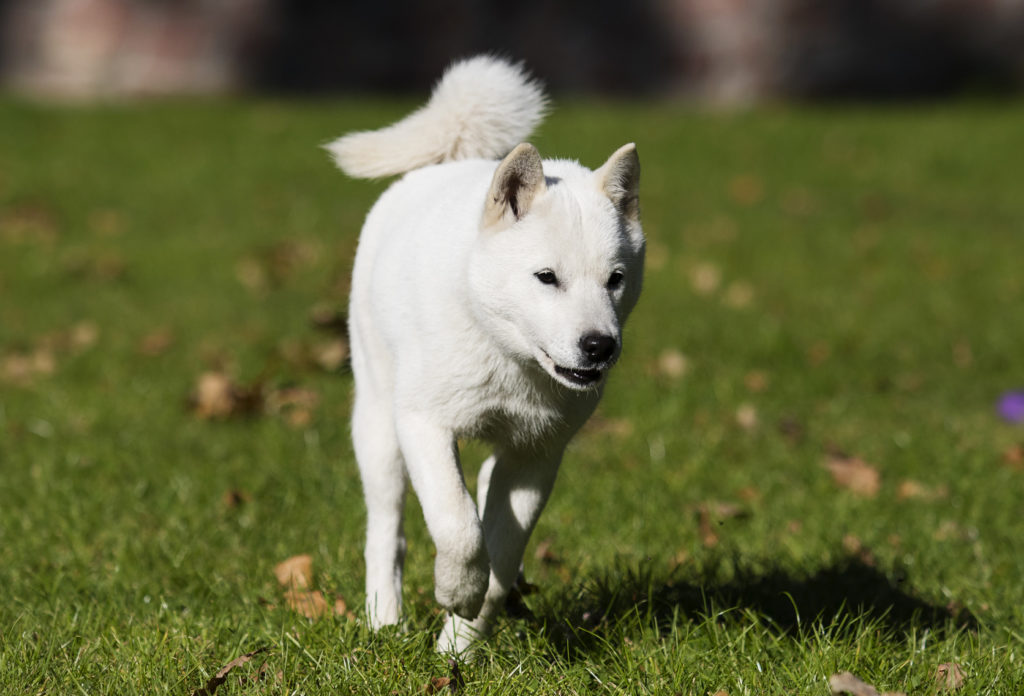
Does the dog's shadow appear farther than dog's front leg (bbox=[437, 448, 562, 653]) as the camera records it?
Yes

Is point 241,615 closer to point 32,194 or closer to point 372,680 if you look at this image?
point 372,680

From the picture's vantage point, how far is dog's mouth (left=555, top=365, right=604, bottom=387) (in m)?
2.86

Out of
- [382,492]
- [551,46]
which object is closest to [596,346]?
[382,492]

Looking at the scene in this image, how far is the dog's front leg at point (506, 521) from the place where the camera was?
124 inches

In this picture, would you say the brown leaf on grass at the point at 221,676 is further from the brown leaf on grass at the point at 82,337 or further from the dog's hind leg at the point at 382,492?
the brown leaf on grass at the point at 82,337

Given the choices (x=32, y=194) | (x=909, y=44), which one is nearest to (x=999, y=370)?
(x=32, y=194)

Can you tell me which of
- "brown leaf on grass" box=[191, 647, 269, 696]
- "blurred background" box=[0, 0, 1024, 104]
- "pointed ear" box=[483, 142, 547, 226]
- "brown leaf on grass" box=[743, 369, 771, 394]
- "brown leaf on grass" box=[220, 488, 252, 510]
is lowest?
"blurred background" box=[0, 0, 1024, 104]

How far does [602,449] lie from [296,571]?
72.7 inches

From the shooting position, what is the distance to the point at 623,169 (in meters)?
3.00

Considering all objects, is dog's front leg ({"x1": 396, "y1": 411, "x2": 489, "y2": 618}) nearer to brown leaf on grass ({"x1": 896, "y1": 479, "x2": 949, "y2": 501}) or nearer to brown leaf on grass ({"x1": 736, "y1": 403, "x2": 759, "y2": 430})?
brown leaf on grass ({"x1": 896, "y1": 479, "x2": 949, "y2": 501})

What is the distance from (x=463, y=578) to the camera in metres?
2.95

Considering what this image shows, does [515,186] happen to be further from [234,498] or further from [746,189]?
[746,189]

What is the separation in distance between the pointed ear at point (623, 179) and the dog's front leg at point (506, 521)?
69 cm

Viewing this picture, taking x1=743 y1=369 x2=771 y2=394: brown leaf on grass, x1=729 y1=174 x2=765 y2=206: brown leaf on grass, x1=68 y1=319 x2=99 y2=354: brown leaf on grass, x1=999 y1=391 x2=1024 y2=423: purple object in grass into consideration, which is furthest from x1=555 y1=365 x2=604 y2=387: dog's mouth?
x1=729 y1=174 x2=765 y2=206: brown leaf on grass
